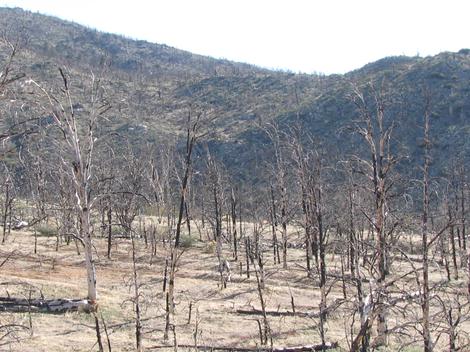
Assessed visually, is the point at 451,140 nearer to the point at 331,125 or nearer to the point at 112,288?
the point at 331,125

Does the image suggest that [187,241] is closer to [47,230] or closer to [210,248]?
[210,248]

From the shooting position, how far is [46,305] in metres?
20.9

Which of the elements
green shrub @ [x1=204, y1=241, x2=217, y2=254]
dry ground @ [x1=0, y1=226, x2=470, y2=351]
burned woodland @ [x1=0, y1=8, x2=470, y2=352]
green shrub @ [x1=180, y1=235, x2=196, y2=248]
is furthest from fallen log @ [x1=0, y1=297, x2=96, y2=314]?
green shrub @ [x1=180, y1=235, x2=196, y2=248]

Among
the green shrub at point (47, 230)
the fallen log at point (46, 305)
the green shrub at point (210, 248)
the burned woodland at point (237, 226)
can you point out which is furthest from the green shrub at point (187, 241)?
the fallen log at point (46, 305)

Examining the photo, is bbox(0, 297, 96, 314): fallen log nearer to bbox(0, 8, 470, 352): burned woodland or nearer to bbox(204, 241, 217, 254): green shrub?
bbox(0, 8, 470, 352): burned woodland

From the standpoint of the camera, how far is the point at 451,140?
3113 inches

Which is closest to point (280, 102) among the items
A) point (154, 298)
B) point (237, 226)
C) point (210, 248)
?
point (237, 226)

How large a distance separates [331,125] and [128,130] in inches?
1513

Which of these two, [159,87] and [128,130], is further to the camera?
[159,87]

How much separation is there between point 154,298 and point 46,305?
768 centimetres

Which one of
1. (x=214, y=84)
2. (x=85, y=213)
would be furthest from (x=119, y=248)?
(x=214, y=84)

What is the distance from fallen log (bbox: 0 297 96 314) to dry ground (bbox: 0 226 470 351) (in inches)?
16.6

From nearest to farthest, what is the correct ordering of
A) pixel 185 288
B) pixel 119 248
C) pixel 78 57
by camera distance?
pixel 185 288 < pixel 119 248 < pixel 78 57

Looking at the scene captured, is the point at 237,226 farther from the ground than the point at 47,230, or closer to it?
closer to it
